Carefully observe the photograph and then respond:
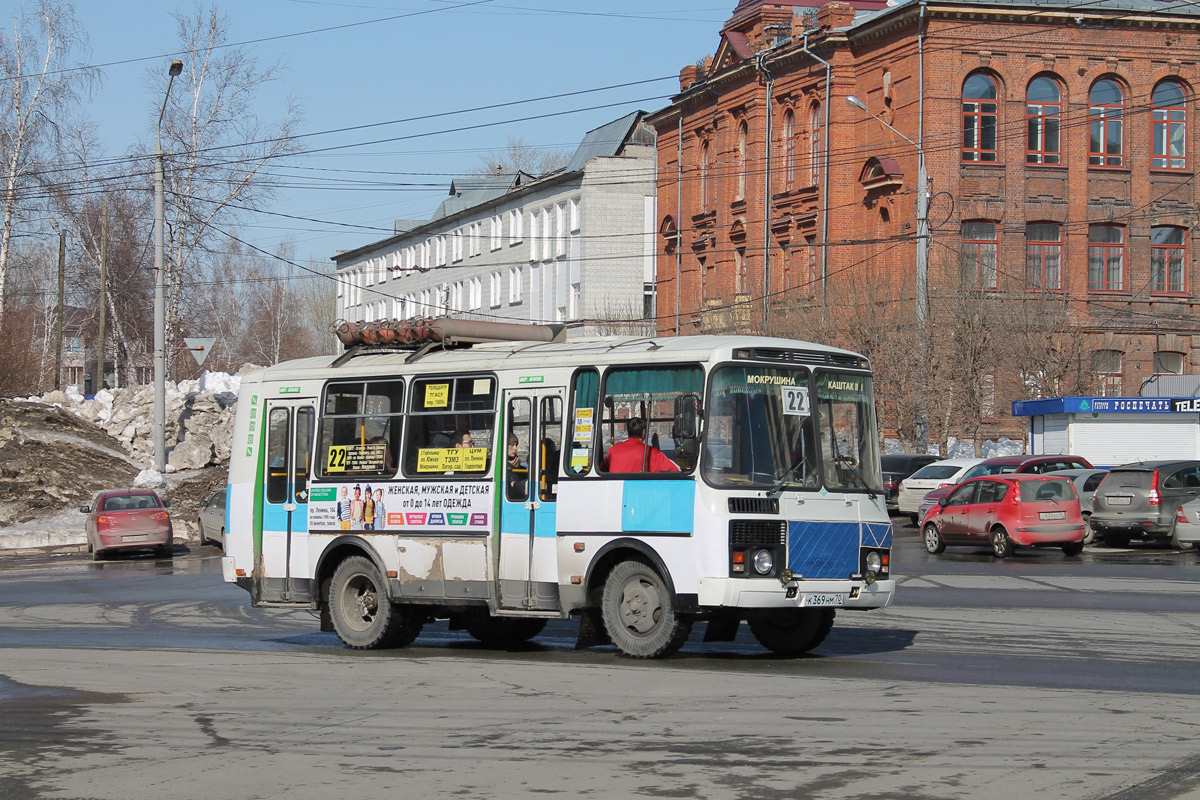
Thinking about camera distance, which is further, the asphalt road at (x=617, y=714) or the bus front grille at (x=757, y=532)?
the bus front grille at (x=757, y=532)

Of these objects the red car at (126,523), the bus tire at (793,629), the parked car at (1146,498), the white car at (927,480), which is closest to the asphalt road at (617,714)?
the bus tire at (793,629)

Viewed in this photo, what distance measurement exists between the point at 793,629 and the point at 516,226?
68094 mm

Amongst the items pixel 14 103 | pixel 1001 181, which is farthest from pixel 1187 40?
pixel 14 103

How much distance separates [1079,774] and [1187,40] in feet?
160

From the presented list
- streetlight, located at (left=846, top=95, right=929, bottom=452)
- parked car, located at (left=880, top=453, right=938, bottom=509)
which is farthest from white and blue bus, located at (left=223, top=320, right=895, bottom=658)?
→ parked car, located at (left=880, top=453, right=938, bottom=509)

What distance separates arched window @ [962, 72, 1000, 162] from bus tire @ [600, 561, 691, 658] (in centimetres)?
3986

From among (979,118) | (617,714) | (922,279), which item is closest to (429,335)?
(617,714)

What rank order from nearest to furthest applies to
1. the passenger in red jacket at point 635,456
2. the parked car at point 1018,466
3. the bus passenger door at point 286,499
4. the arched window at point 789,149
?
the passenger in red jacket at point 635,456 → the bus passenger door at point 286,499 → the parked car at point 1018,466 → the arched window at point 789,149

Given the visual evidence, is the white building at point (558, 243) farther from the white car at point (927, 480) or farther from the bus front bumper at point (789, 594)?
the bus front bumper at point (789, 594)

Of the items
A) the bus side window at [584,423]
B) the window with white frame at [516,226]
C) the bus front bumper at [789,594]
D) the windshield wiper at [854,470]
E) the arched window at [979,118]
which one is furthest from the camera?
the window with white frame at [516,226]

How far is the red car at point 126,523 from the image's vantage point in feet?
105

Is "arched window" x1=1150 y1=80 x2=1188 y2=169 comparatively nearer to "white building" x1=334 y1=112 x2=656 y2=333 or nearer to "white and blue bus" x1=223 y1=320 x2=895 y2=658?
"white building" x1=334 y1=112 x2=656 y2=333

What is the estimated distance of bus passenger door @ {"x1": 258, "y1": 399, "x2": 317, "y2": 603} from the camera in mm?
15227

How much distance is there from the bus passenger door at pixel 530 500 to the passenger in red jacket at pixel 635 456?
0.60 meters
